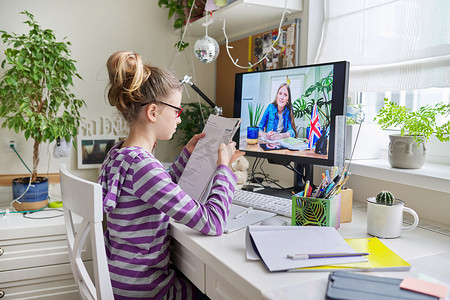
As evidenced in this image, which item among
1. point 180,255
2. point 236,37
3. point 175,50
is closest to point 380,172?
point 180,255

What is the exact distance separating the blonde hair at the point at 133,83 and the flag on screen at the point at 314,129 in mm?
440

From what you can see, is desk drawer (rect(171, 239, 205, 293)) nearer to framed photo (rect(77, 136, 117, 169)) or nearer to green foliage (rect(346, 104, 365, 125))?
green foliage (rect(346, 104, 365, 125))

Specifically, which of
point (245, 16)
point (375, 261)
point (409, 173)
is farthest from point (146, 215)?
point (245, 16)

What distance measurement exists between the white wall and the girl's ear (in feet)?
3.10

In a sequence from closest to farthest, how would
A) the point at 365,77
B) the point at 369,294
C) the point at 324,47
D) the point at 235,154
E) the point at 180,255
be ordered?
the point at 369,294 < the point at 180,255 < the point at 235,154 < the point at 365,77 < the point at 324,47

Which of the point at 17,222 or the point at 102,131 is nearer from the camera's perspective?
the point at 17,222

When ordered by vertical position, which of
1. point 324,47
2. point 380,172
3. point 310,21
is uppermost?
point 310,21

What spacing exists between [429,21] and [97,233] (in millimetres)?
1148

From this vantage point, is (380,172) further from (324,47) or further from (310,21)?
(310,21)

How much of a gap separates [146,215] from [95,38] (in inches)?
54.2

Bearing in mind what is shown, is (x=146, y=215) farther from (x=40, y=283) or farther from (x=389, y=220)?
(x=40, y=283)

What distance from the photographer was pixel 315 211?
3.20 feet

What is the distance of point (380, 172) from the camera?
1.28 metres

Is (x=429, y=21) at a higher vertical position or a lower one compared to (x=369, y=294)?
higher
